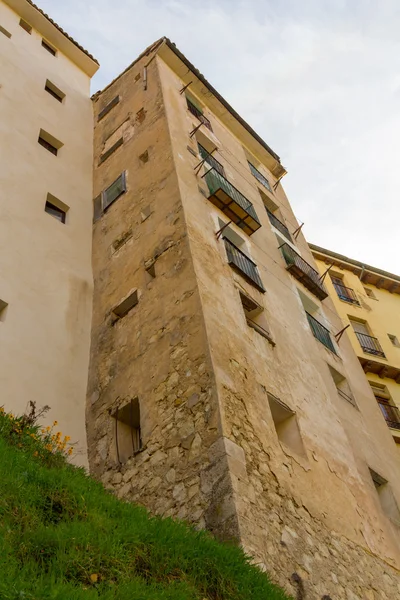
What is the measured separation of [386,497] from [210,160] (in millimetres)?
9547

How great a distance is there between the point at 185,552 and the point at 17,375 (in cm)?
551

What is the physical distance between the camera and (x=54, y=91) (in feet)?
66.9

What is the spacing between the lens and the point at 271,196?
22.0 metres

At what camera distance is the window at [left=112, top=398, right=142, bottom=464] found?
11.0 metres

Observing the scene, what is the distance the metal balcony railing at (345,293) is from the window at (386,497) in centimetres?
1387

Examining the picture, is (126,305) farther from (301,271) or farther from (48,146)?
(48,146)

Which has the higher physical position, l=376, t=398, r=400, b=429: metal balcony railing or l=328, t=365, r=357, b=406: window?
l=376, t=398, r=400, b=429: metal balcony railing

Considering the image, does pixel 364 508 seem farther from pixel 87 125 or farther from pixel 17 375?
pixel 87 125

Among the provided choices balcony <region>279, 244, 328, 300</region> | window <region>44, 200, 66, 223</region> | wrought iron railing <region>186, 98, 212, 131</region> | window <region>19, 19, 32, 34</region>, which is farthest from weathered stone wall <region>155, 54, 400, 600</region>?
window <region>19, 19, 32, 34</region>

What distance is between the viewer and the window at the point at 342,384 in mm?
15409

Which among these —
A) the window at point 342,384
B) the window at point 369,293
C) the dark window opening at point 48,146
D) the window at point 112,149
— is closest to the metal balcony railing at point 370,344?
the window at point 369,293

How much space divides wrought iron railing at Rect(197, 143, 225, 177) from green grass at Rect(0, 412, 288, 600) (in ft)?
36.0

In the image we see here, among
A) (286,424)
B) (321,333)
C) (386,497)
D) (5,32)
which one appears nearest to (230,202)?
(321,333)

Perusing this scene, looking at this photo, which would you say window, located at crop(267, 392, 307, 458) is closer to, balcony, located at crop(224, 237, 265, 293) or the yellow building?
balcony, located at crop(224, 237, 265, 293)
